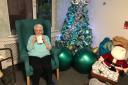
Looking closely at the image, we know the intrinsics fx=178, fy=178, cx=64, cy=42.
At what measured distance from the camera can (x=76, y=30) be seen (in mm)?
3609

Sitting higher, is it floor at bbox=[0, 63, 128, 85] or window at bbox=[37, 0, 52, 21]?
window at bbox=[37, 0, 52, 21]

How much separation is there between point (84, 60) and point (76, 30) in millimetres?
688

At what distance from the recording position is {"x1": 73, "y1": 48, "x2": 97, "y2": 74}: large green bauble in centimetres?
324

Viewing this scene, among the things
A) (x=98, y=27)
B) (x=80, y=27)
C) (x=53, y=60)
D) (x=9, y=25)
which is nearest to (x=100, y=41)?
(x=98, y=27)

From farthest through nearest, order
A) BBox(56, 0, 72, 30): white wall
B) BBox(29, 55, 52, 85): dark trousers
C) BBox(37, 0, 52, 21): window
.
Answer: BBox(56, 0, 72, 30): white wall < BBox(37, 0, 52, 21): window < BBox(29, 55, 52, 85): dark trousers

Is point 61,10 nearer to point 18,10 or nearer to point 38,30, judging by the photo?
point 18,10

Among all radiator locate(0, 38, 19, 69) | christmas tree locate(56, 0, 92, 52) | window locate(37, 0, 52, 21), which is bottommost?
radiator locate(0, 38, 19, 69)

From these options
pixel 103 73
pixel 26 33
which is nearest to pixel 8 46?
pixel 26 33

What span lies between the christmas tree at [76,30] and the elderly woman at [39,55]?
28.3 inches

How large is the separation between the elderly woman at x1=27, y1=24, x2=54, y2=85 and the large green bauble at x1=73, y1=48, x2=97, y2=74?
624 mm

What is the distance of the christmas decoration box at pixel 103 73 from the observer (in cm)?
284

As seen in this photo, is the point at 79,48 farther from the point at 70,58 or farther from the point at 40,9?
the point at 40,9

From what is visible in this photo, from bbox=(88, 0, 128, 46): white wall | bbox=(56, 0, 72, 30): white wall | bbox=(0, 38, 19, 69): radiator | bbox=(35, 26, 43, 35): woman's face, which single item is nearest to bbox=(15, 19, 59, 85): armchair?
bbox=(35, 26, 43, 35): woman's face

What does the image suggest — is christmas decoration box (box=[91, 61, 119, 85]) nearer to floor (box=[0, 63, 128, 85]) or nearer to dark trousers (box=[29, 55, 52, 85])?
floor (box=[0, 63, 128, 85])
